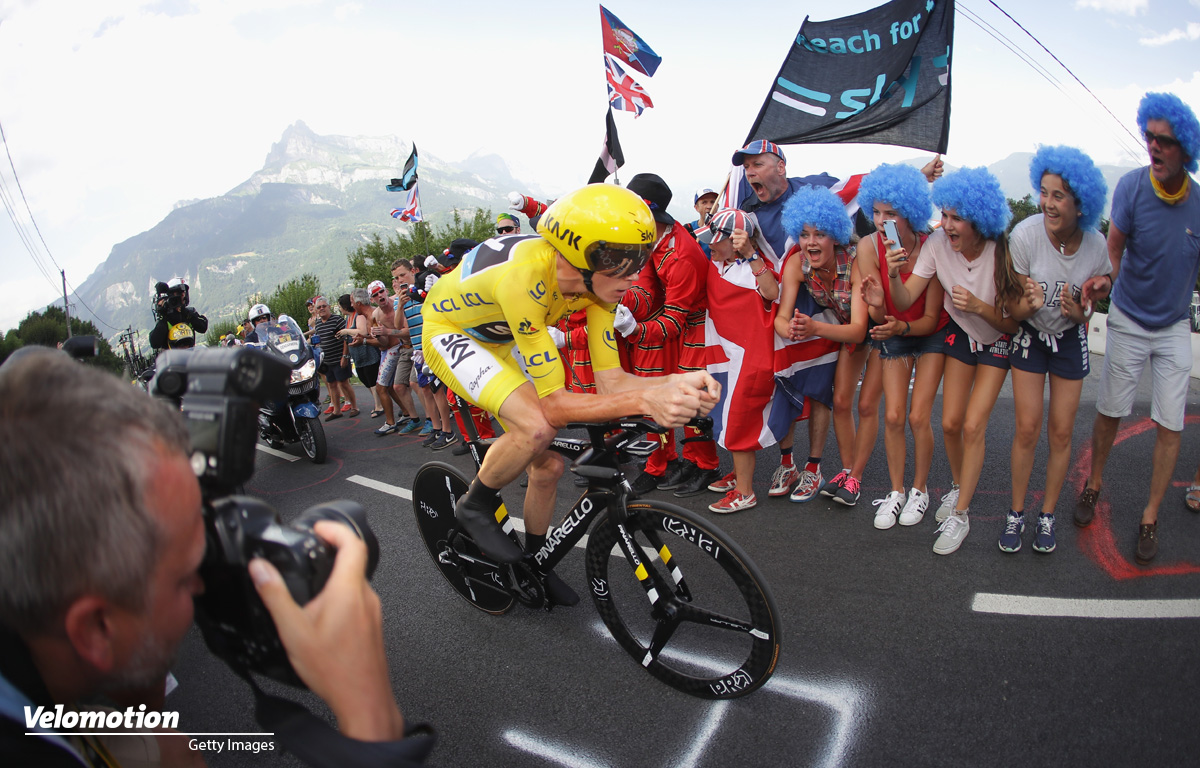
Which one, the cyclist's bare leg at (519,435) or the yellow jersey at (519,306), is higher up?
the yellow jersey at (519,306)

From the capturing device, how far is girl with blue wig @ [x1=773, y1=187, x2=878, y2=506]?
4.09 metres

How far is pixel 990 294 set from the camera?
3.50 meters

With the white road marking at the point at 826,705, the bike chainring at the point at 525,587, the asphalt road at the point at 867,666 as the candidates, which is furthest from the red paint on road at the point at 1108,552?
the bike chainring at the point at 525,587

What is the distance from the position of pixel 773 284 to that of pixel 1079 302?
1782 millimetres

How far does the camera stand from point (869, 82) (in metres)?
5.72

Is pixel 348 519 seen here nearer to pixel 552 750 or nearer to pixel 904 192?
pixel 552 750

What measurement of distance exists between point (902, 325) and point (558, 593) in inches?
107

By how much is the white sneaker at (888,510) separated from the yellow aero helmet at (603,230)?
262 centimetres

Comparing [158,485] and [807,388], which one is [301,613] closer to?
[158,485]

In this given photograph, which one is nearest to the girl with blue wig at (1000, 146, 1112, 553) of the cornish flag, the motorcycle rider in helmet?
the cornish flag

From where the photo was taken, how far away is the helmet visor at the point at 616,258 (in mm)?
2570

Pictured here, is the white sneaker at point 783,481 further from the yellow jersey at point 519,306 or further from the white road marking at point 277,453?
the white road marking at point 277,453

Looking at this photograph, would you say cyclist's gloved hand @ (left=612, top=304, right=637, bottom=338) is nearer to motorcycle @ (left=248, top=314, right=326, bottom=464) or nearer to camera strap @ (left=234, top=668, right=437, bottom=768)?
camera strap @ (left=234, top=668, right=437, bottom=768)

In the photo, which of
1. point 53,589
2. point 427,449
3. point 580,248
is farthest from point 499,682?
point 427,449
